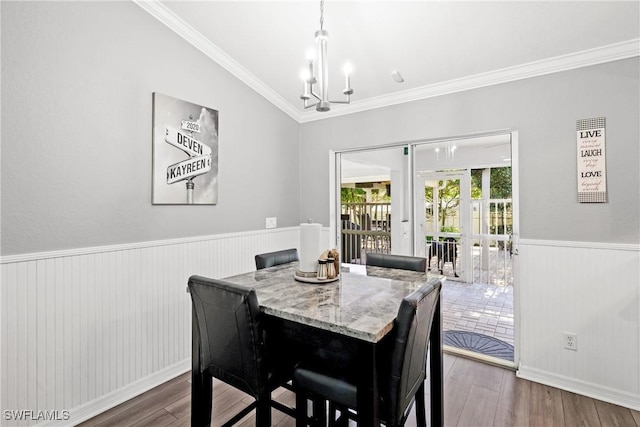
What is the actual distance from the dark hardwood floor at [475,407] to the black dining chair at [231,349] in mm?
659

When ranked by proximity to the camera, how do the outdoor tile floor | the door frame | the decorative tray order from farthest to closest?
the outdoor tile floor
the door frame
the decorative tray

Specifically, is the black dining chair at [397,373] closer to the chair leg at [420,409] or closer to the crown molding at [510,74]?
the chair leg at [420,409]

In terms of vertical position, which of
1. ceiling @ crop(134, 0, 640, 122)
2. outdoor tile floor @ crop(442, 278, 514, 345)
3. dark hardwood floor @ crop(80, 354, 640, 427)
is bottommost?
dark hardwood floor @ crop(80, 354, 640, 427)

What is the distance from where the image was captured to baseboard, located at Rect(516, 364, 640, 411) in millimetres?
2180

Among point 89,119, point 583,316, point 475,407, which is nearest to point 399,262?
point 475,407

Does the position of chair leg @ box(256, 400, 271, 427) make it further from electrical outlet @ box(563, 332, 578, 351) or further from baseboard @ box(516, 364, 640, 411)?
electrical outlet @ box(563, 332, 578, 351)

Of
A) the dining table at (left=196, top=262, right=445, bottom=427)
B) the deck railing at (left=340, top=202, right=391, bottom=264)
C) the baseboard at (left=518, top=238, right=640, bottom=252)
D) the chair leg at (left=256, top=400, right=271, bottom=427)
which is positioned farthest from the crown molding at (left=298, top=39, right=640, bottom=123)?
the chair leg at (left=256, top=400, right=271, bottom=427)

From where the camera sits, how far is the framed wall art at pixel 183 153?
8.14ft

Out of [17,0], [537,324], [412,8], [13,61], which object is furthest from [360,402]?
[17,0]

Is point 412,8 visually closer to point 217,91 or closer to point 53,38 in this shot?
point 217,91

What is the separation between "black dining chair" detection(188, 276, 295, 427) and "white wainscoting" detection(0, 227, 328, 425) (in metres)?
1.02

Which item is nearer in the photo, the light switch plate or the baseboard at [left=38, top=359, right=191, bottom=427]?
the baseboard at [left=38, top=359, right=191, bottom=427]

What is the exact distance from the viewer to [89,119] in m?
2.11

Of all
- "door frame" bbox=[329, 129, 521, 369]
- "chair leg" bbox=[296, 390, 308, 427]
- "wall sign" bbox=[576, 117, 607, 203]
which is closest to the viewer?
Answer: "chair leg" bbox=[296, 390, 308, 427]
